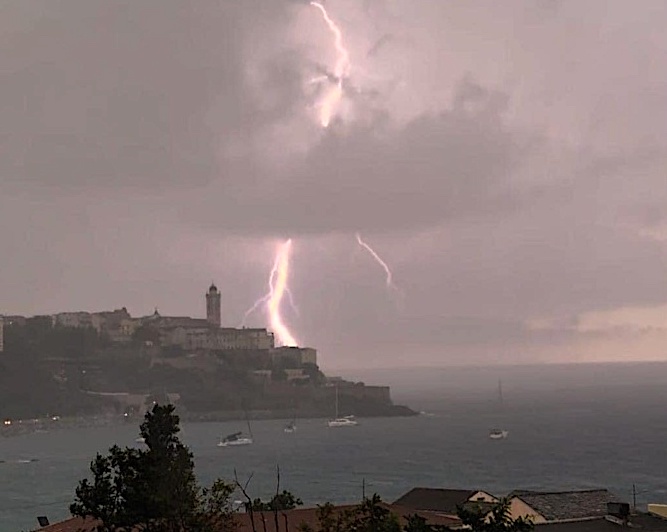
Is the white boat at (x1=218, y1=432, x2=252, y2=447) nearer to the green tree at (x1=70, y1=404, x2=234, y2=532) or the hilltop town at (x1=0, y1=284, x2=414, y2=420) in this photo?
the hilltop town at (x1=0, y1=284, x2=414, y2=420)

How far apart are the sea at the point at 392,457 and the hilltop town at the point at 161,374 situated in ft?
27.2

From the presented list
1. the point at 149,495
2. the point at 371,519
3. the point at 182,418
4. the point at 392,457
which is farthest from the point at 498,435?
the point at 371,519

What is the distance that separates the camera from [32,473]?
7269 centimetres

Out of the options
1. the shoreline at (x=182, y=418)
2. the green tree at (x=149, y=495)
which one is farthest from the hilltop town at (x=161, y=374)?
the green tree at (x=149, y=495)

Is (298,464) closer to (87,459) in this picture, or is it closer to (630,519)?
(87,459)

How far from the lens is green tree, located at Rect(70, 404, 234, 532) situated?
10692mm

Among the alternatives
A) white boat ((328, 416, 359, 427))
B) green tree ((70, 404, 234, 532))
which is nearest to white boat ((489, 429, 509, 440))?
white boat ((328, 416, 359, 427))

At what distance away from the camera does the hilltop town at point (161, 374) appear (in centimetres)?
13938

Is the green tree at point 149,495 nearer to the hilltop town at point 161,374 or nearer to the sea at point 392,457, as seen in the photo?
the sea at point 392,457

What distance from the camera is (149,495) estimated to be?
35.3ft

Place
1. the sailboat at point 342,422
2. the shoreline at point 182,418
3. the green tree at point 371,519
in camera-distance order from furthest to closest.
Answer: the shoreline at point 182,418 < the sailboat at point 342,422 < the green tree at point 371,519

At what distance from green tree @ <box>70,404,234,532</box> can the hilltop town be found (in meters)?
127

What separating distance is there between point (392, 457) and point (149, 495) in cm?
6855

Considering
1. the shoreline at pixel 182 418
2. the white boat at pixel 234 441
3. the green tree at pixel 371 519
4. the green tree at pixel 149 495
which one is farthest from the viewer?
the shoreline at pixel 182 418
